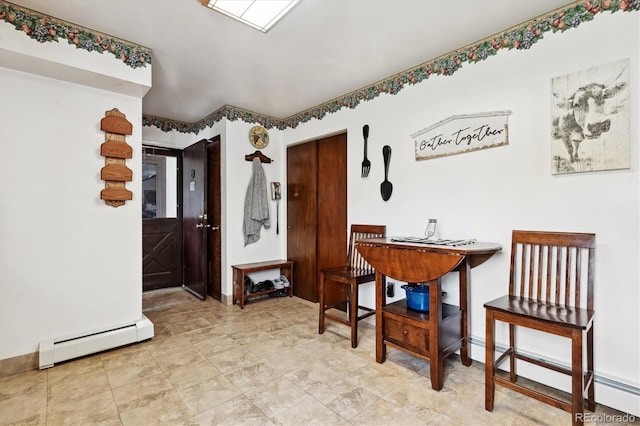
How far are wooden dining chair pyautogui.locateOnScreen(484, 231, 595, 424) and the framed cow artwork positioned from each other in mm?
425

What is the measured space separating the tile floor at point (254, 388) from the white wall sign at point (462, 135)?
156cm

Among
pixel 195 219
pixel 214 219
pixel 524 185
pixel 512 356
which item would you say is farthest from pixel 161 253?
pixel 524 185

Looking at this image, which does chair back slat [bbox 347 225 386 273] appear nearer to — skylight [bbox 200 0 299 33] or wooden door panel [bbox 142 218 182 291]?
skylight [bbox 200 0 299 33]

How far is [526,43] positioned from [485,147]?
0.68 metres

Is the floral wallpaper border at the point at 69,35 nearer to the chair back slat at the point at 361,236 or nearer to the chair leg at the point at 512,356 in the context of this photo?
the chair back slat at the point at 361,236

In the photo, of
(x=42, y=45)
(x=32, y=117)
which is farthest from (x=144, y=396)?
(x=42, y=45)

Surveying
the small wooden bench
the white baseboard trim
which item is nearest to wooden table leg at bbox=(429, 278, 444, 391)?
the white baseboard trim

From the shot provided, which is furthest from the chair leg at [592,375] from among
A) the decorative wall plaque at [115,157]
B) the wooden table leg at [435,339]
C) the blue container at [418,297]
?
the decorative wall plaque at [115,157]

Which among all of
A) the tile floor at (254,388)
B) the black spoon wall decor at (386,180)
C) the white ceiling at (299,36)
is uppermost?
the white ceiling at (299,36)

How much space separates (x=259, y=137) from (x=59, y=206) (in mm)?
2117

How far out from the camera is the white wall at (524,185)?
1.59m

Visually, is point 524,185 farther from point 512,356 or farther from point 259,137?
point 259,137

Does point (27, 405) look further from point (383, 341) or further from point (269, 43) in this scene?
point (269, 43)

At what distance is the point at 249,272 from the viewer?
11.2 feet
